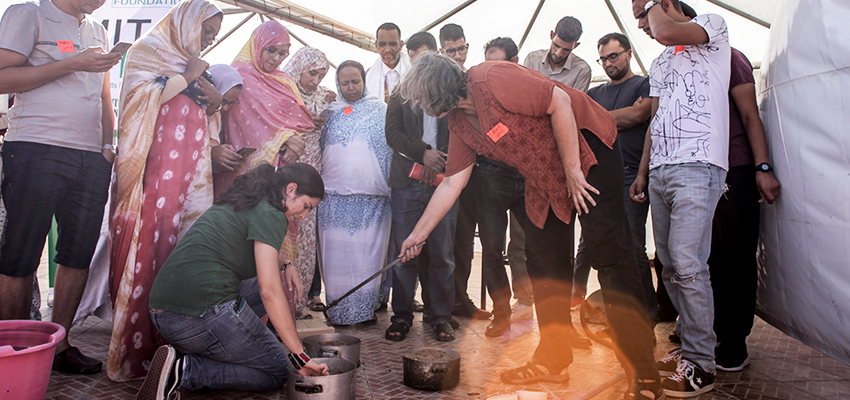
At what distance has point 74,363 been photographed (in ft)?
6.92

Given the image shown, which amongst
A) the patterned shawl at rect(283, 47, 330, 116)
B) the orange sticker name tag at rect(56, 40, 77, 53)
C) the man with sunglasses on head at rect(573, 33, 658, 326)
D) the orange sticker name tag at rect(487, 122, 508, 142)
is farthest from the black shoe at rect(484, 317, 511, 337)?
the orange sticker name tag at rect(56, 40, 77, 53)

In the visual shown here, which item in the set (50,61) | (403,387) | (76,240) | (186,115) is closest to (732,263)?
(403,387)

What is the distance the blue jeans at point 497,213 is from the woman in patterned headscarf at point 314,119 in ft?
3.43

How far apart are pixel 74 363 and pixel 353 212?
1.56 metres

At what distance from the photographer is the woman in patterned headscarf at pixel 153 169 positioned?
→ 212 centimetres

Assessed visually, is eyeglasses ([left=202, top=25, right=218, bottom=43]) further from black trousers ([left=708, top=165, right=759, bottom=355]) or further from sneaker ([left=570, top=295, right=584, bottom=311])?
sneaker ([left=570, top=295, right=584, bottom=311])

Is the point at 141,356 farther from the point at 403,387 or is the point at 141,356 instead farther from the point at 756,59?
the point at 756,59

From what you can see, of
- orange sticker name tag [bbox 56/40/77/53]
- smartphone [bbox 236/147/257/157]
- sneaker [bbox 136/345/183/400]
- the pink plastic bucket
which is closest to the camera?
the pink plastic bucket

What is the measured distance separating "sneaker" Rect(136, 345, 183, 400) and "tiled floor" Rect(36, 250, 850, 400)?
0.23 meters

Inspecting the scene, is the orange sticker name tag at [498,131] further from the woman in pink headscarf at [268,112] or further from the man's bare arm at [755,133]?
the woman in pink headscarf at [268,112]

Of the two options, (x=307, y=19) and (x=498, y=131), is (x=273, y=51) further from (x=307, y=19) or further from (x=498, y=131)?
(x=307, y=19)

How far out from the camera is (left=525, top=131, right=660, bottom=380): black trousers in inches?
71.3

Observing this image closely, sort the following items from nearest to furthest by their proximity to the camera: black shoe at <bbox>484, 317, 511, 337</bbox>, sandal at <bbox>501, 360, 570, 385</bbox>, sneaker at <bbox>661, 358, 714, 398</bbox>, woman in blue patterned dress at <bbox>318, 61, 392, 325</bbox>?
sneaker at <bbox>661, 358, 714, 398</bbox> → sandal at <bbox>501, 360, 570, 385</bbox> → black shoe at <bbox>484, 317, 511, 337</bbox> → woman in blue patterned dress at <bbox>318, 61, 392, 325</bbox>

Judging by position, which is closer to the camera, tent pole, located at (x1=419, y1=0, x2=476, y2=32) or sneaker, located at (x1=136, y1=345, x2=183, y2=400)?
sneaker, located at (x1=136, y1=345, x2=183, y2=400)
